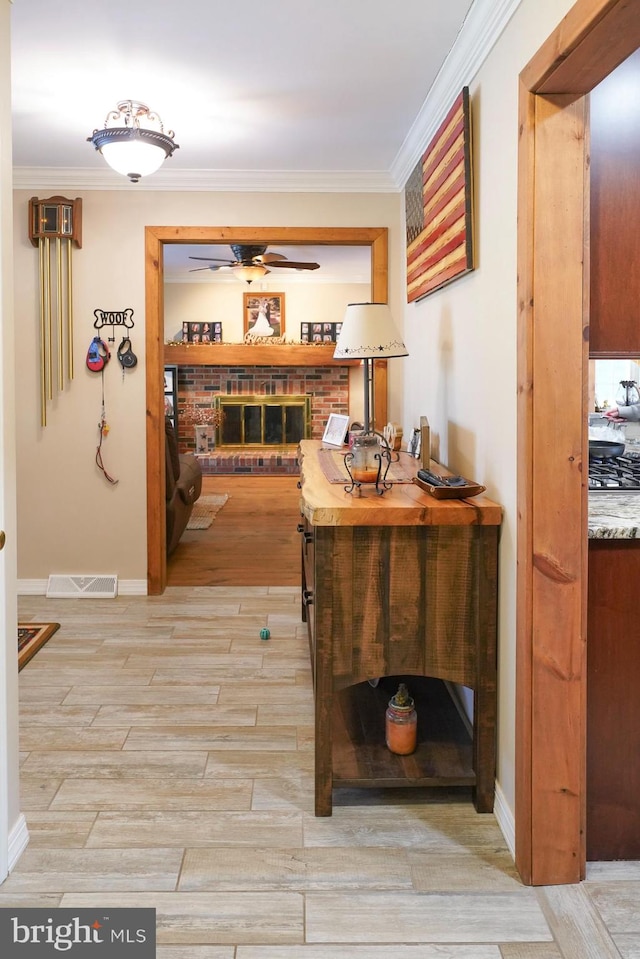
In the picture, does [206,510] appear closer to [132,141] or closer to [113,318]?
[113,318]

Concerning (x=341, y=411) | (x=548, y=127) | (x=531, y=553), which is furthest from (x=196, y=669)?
(x=341, y=411)

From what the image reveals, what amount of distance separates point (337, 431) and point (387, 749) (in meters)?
1.76

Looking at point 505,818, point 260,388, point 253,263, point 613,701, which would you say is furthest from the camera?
point 260,388

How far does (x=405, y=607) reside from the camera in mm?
2219

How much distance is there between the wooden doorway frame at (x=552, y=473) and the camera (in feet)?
5.98

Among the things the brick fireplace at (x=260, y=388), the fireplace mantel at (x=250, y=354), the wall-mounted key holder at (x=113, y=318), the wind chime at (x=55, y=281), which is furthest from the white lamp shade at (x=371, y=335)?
the brick fireplace at (x=260, y=388)

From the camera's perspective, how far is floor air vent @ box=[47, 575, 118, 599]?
450cm

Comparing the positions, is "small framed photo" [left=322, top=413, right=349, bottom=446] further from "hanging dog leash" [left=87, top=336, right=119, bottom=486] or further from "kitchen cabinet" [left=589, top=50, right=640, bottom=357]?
"kitchen cabinet" [left=589, top=50, right=640, bottom=357]

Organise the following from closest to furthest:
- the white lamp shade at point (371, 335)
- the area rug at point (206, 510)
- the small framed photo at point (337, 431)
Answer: the white lamp shade at point (371, 335) → the small framed photo at point (337, 431) → the area rug at point (206, 510)

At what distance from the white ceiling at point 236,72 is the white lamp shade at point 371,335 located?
90cm

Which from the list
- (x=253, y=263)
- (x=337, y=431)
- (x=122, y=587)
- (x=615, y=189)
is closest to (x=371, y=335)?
(x=337, y=431)

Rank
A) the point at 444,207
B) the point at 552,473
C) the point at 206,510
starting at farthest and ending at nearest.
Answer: the point at 206,510 < the point at 444,207 < the point at 552,473

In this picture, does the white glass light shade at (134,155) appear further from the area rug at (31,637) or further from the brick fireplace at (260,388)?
the brick fireplace at (260,388)

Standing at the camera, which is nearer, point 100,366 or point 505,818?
point 505,818
